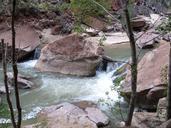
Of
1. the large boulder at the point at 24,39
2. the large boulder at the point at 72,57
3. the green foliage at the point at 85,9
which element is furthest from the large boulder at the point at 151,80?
the large boulder at the point at 24,39

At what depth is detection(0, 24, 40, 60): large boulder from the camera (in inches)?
529

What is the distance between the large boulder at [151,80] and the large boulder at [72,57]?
7.46 ft

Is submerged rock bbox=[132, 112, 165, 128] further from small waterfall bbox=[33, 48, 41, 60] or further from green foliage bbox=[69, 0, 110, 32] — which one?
small waterfall bbox=[33, 48, 41, 60]

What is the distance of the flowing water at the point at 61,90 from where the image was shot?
9094 mm

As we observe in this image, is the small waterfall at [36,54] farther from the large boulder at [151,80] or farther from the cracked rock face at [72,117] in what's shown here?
the cracked rock face at [72,117]

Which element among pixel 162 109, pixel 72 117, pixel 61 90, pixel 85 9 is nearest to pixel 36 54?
pixel 61 90

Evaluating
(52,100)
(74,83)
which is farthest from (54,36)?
(52,100)

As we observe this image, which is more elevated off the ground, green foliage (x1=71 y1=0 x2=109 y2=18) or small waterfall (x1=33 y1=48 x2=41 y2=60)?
green foliage (x1=71 y1=0 x2=109 y2=18)

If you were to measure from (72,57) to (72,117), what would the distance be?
4.22 m

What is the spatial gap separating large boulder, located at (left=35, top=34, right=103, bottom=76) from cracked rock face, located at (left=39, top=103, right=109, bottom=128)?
10.3 feet

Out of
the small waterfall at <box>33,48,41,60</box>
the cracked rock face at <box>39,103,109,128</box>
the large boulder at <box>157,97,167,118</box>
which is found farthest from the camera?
the small waterfall at <box>33,48,41,60</box>

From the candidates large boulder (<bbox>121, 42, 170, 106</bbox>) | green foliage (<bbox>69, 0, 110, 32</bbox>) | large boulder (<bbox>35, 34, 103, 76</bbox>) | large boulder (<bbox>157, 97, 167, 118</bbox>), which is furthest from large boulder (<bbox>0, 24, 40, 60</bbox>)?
green foliage (<bbox>69, 0, 110, 32</bbox>)

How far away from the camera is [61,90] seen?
10031 mm

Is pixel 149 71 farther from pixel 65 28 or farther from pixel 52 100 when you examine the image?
pixel 65 28
